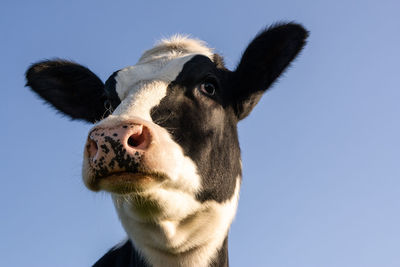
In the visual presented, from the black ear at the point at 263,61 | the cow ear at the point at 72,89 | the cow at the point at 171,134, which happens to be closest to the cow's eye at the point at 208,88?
the cow at the point at 171,134

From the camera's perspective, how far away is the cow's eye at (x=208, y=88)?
17.0 feet

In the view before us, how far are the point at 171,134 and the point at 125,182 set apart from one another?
2.49ft

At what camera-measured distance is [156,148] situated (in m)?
3.80

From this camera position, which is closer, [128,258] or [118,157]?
[118,157]

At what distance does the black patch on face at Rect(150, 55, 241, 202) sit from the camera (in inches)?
178

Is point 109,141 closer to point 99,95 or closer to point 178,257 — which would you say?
point 178,257

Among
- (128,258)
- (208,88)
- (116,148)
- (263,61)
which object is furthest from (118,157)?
(263,61)

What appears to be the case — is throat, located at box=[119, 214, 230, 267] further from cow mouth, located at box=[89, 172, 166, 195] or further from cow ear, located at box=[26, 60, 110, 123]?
cow ear, located at box=[26, 60, 110, 123]

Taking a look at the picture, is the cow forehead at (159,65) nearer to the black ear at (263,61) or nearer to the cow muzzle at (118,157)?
the black ear at (263,61)

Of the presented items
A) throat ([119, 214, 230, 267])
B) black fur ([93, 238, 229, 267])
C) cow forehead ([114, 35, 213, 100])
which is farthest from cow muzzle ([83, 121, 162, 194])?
black fur ([93, 238, 229, 267])

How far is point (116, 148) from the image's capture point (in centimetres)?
354

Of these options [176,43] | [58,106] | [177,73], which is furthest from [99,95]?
[177,73]

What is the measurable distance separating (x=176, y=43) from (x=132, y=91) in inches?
73.3

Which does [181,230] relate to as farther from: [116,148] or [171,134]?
[116,148]
